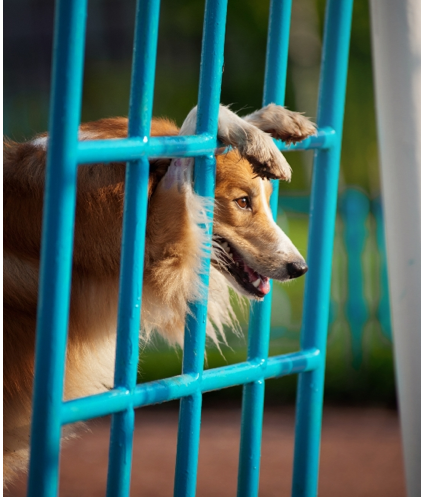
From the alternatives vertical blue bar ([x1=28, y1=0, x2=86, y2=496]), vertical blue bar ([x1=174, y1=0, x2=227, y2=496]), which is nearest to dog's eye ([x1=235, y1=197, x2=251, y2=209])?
vertical blue bar ([x1=174, y1=0, x2=227, y2=496])

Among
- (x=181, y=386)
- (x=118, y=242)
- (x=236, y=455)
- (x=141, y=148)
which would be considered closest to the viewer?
(x=141, y=148)

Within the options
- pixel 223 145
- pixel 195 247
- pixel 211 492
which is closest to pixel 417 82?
pixel 223 145

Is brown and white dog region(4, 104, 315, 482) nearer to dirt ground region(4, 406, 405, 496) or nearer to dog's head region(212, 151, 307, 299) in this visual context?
dog's head region(212, 151, 307, 299)

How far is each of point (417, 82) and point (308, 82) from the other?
3.31 meters

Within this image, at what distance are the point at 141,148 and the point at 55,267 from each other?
32cm

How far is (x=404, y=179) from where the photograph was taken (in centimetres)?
186

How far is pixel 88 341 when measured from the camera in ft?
6.02

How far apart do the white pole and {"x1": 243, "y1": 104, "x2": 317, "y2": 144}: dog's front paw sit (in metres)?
0.28

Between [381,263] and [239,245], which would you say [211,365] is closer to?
[381,263]

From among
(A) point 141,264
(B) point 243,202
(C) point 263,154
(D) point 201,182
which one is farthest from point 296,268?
(A) point 141,264

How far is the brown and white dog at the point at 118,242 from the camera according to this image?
5.57ft

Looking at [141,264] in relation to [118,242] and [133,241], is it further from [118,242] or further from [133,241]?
[118,242]

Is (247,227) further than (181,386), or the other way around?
(247,227)

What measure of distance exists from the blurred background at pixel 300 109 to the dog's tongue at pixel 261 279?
9.67 feet
